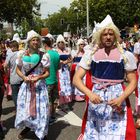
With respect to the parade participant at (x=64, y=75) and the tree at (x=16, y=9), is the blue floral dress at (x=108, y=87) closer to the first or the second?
the parade participant at (x=64, y=75)

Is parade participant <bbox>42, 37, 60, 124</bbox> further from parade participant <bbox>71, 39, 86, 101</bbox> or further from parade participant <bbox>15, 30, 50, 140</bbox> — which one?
parade participant <bbox>71, 39, 86, 101</bbox>

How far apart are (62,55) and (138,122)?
305cm

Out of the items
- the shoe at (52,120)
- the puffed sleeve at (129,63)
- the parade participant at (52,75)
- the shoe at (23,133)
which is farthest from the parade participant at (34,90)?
the puffed sleeve at (129,63)

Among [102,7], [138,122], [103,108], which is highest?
[102,7]

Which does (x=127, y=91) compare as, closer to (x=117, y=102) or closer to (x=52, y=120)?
(x=117, y=102)

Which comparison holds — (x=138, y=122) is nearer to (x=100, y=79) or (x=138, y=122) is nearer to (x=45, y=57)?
(x=45, y=57)

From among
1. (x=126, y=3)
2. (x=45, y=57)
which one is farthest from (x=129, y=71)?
(x=126, y=3)

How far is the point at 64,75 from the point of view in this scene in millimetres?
10156

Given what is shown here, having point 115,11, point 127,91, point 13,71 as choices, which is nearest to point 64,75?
point 13,71

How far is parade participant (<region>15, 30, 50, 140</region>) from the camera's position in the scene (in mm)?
6570

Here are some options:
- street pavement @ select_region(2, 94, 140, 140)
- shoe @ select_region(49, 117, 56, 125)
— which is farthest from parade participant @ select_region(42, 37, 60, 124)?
street pavement @ select_region(2, 94, 140, 140)

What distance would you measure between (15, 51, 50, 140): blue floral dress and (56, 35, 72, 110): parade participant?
328 centimetres

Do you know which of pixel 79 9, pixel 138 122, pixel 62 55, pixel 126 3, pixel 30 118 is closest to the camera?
pixel 30 118

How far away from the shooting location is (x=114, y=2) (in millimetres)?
45438
